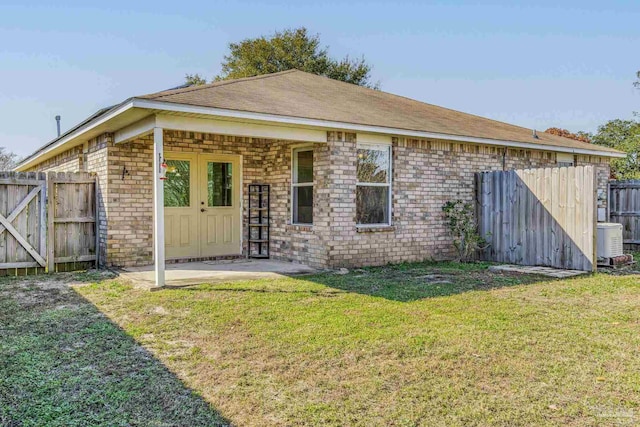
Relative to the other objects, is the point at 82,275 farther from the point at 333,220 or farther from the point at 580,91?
the point at 580,91

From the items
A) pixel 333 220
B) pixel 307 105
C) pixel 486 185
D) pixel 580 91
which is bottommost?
pixel 333 220

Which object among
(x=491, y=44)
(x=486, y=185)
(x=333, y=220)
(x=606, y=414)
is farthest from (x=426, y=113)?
(x=606, y=414)

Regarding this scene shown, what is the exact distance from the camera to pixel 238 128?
7.70 m

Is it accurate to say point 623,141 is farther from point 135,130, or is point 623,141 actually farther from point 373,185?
point 135,130

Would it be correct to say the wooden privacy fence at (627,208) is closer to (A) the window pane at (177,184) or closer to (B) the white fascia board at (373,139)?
(B) the white fascia board at (373,139)

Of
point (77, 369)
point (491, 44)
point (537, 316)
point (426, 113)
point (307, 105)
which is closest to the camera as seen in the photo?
point (77, 369)

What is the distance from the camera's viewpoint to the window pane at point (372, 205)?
30.3 ft

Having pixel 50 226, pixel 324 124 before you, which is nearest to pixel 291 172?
pixel 324 124

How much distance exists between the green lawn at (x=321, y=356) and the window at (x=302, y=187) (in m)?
2.72

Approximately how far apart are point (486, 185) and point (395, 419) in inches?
329

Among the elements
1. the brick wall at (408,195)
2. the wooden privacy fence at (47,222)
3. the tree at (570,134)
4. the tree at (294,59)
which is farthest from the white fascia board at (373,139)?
the tree at (570,134)

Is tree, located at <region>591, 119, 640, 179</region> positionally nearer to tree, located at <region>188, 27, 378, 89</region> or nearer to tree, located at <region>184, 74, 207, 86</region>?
tree, located at <region>188, 27, 378, 89</region>

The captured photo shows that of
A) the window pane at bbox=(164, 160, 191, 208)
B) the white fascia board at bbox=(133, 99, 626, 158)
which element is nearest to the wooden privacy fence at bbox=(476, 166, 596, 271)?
the white fascia board at bbox=(133, 99, 626, 158)

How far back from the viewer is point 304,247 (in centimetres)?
929
